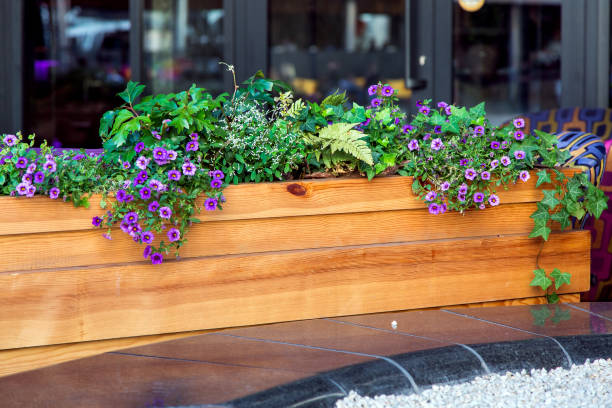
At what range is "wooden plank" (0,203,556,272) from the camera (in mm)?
1567

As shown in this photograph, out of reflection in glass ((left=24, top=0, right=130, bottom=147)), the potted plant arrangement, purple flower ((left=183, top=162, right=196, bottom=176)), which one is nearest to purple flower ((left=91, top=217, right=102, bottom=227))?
the potted plant arrangement

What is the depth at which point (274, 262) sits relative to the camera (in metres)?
1.71

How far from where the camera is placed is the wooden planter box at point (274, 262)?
155cm

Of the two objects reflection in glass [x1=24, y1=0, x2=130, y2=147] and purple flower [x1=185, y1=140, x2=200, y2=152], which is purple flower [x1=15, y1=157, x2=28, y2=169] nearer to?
purple flower [x1=185, y1=140, x2=200, y2=152]

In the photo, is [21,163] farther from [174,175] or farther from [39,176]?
[174,175]

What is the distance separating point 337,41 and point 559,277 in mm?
9061

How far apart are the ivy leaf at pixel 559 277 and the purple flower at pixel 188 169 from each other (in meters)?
1.05

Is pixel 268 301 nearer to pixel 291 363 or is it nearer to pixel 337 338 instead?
pixel 337 338

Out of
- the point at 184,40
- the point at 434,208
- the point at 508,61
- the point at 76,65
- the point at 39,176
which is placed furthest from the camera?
the point at 184,40

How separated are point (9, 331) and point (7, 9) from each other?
275 centimetres

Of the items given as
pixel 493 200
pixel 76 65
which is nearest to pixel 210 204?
pixel 493 200

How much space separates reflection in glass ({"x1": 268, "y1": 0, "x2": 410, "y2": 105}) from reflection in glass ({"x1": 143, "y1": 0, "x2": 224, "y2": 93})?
0.92 m

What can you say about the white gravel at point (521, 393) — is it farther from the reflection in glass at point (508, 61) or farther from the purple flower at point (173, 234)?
the reflection in glass at point (508, 61)

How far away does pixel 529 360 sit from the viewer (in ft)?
4.93
